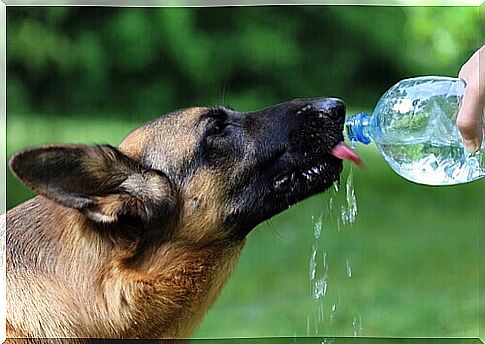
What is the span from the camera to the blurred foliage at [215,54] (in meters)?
2.29

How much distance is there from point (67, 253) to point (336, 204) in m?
0.74

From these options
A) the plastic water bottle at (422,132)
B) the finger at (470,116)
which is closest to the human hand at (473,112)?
the finger at (470,116)

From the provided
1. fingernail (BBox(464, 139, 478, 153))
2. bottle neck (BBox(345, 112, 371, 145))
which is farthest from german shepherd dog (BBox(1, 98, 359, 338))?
fingernail (BBox(464, 139, 478, 153))

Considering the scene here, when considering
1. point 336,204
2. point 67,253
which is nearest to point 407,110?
point 336,204

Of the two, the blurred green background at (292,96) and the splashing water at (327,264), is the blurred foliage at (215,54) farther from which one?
the splashing water at (327,264)

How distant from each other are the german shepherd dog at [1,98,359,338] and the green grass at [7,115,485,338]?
0.25 metres

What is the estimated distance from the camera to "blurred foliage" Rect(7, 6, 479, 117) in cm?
229

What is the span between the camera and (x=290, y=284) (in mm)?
2354

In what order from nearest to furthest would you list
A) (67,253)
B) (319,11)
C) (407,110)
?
(67,253) < (407,110) < (319,11)

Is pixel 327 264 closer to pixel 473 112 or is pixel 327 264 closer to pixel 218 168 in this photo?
pixel 218 168

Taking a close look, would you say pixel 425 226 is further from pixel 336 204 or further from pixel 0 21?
pixel 0 21

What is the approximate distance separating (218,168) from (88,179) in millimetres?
296

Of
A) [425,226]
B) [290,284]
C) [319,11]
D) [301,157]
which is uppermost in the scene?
[319,11]

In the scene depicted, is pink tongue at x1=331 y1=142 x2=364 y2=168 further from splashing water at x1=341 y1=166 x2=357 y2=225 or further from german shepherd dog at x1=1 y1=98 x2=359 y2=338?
splashing water at x1=341 y1=166 x2=357 y2=225
